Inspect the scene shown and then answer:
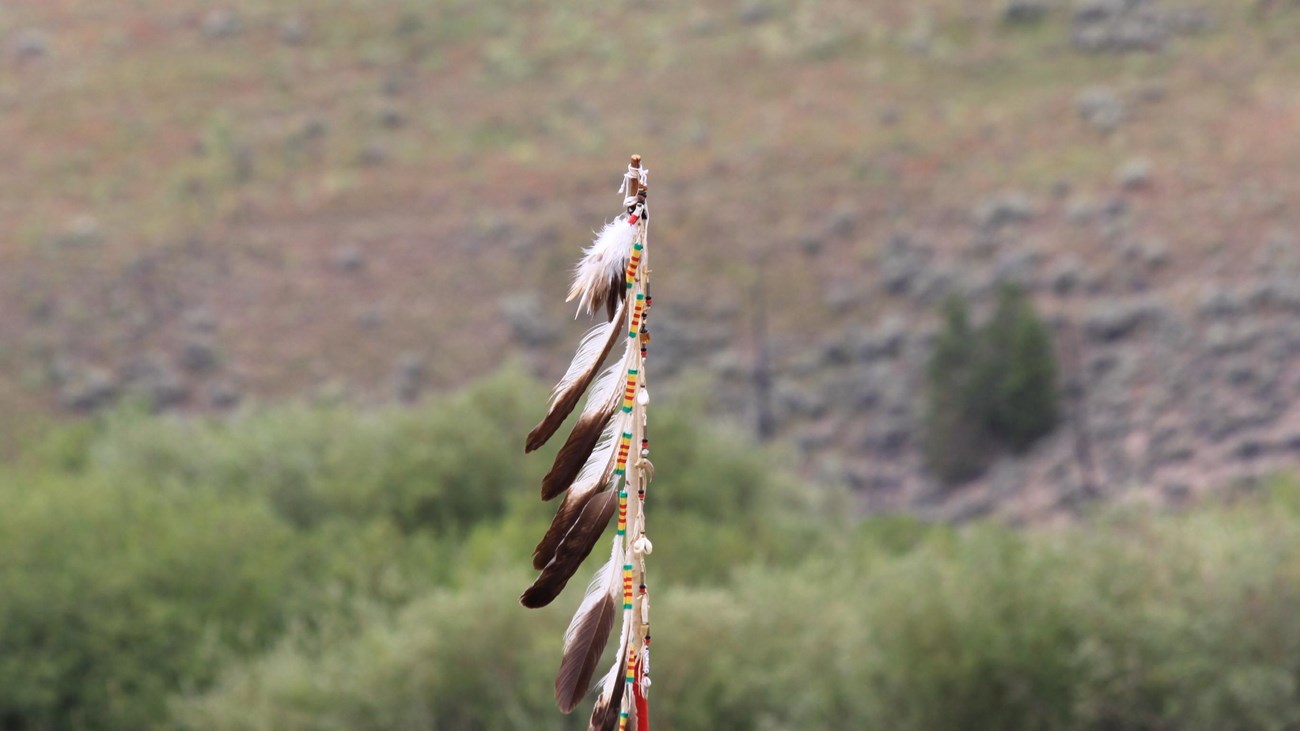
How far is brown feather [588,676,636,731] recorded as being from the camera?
458 cm

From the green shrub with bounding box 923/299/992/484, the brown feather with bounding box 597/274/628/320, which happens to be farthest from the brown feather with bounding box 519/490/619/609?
the green shrub with bounding box 923/299/992/484

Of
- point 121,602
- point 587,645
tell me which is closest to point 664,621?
point 121,602

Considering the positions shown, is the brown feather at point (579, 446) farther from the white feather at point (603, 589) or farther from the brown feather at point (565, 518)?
the white feather at point (603, 589)

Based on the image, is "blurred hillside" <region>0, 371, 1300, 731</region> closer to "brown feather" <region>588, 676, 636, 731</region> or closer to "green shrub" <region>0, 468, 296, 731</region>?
"green shrub" <region>0, 468, 296, 731</region>

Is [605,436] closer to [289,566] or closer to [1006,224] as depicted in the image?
[289,566]

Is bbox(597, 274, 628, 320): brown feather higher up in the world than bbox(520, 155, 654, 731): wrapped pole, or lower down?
higher up

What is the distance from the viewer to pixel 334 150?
200 ft

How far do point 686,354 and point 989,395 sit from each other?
1002cm

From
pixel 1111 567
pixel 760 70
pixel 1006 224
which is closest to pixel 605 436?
pixel 1111 567

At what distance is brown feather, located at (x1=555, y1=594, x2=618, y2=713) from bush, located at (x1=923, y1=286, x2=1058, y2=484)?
41.9m

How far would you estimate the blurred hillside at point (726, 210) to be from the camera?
4784 cm

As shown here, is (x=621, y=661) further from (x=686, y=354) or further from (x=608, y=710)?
(x=686, y=354)

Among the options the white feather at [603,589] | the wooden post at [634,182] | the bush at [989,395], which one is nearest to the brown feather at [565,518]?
the white feather at [603,589]

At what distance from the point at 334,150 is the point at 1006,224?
22814mm
